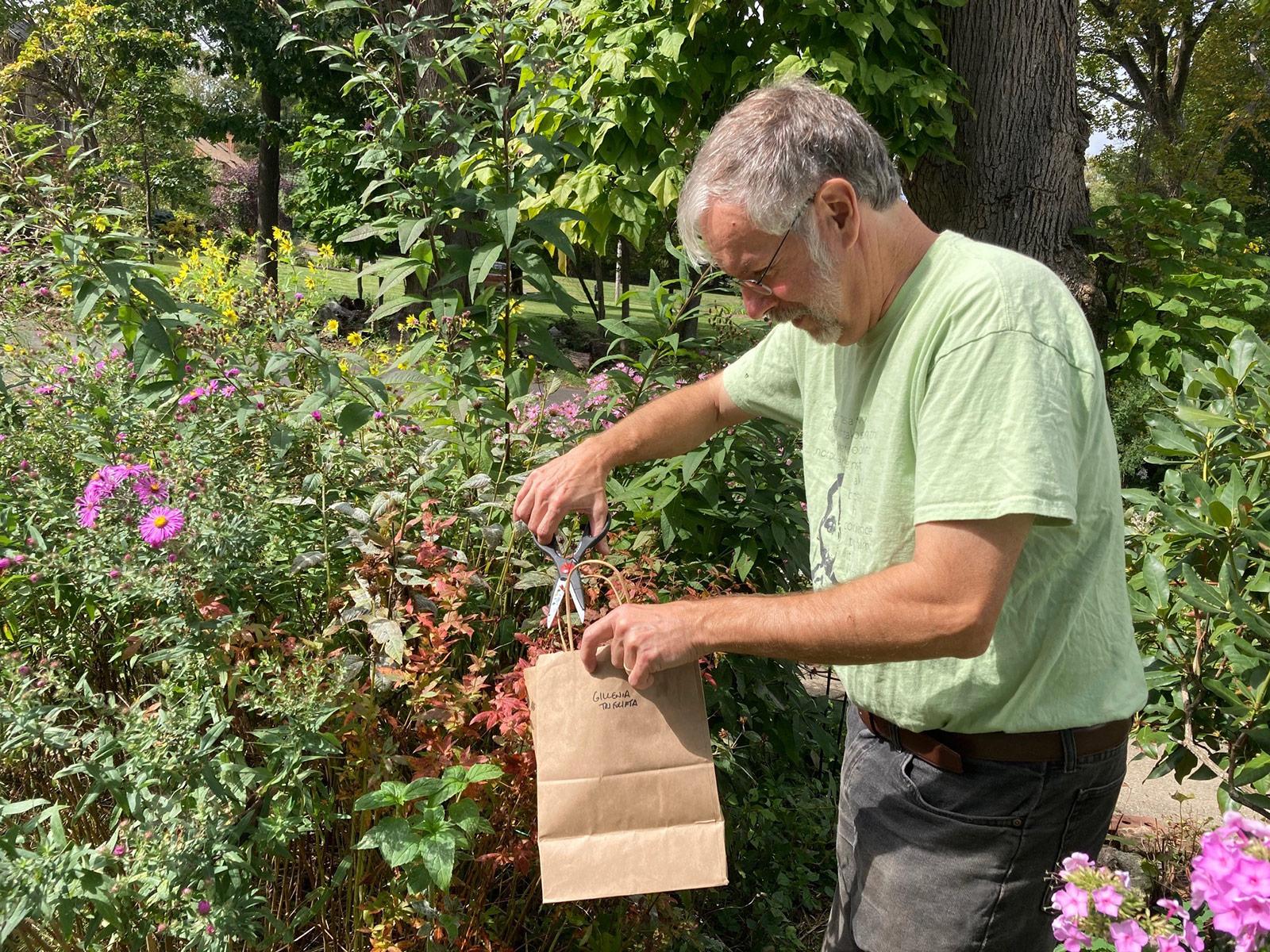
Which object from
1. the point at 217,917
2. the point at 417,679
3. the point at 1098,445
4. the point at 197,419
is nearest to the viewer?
the point at 1098,445

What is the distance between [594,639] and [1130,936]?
2.36 ft

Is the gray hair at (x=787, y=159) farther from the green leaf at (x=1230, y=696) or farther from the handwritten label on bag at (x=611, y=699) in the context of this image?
the green leaf at (x=1230, y=696)

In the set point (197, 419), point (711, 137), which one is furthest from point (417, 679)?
point (711, 137)

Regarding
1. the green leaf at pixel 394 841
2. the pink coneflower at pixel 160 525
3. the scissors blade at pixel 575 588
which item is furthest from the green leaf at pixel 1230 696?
the pink coneflower at pixel 160 525

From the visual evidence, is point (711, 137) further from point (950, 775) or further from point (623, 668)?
point (950, 775)

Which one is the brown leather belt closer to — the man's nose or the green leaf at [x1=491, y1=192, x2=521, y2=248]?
the man's nose

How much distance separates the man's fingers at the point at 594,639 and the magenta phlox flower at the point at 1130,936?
686mm

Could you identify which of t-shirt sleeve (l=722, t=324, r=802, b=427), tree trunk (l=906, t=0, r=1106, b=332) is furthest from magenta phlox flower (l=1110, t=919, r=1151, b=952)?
tree trunk (l=906, t=0, r=1106, b=332)

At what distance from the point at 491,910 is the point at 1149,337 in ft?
14.9

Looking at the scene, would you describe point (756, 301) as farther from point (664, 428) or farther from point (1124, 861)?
point (1124, 861)

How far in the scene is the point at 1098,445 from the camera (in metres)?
1.41

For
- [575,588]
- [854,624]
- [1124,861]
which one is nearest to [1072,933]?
[854,624]

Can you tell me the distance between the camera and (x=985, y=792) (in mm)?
1532

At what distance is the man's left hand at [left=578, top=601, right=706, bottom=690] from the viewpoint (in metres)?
1.36
